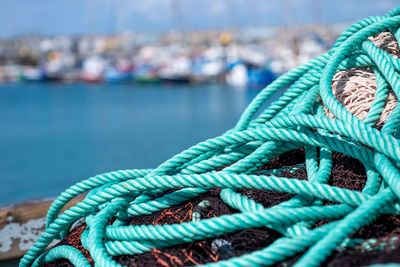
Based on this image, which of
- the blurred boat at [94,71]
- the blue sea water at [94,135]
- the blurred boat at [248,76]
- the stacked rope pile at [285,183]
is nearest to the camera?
the stacked rope pile at [285,183]

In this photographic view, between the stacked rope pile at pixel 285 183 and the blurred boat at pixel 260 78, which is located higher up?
the stacked rope pile at pixel 285 183

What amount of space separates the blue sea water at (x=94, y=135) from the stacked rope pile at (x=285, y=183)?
6313mm

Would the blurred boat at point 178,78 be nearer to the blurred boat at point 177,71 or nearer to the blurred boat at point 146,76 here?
the blurred boat at point 177,71

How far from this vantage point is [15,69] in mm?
58031

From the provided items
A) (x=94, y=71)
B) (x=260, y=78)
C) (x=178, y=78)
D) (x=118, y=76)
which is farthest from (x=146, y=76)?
(x=260, y=78)

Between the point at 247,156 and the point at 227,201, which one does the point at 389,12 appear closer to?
the point at 247,156

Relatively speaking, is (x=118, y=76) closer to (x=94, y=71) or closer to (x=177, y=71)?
(x=177, y=71)

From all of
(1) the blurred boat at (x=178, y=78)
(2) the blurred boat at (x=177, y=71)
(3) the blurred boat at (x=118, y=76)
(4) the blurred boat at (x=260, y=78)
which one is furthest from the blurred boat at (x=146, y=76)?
(4) the blurred boat at (x=260, y=78)

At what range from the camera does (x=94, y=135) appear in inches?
601

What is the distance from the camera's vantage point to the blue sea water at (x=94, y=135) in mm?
9672

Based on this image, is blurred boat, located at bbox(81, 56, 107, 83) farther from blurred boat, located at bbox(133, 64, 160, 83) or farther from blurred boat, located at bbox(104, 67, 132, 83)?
blurred boat, located at bbox(133, 64, 160, 83)

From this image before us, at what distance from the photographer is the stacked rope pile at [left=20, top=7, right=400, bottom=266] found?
1326 millimetres

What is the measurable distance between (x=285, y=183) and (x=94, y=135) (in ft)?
47.1

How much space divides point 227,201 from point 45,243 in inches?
30.4
